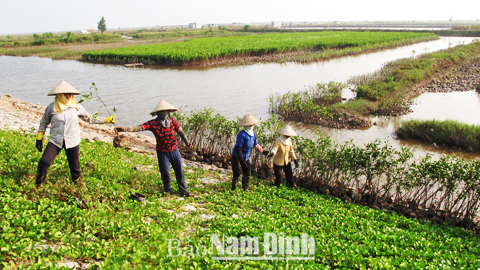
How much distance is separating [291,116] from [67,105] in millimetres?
12305

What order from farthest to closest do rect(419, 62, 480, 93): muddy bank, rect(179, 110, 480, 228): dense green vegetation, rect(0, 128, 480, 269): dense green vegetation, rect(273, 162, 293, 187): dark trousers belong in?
rect(419, 62, 480, 93): muddy bank → rect(273, 162, 293, 187): dark trousers → rect(179, 110, 480, 228): dense green vegetation → rect(0, 128, 480, 269): dense green vegetation

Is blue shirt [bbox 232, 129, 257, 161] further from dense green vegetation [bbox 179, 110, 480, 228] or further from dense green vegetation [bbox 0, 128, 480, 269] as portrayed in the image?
dense green vegetation [bbox 179, 110, 480, 228]

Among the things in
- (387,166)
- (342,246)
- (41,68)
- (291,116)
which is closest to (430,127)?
(291,116)

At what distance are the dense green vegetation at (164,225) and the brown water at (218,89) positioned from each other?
25.8 feet

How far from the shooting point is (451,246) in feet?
16.9

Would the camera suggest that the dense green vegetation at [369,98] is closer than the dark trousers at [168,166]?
No

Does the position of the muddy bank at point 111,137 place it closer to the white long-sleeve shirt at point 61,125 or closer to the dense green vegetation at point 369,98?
the white long-sleeve shirt at point 61,125

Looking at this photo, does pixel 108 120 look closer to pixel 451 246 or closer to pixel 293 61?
pixel 451 246

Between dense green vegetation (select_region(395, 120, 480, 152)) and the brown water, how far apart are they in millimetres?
551

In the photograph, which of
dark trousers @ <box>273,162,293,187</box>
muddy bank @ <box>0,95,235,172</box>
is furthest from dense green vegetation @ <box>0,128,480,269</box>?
muddy bank @ <box>0,95,235,172</box>

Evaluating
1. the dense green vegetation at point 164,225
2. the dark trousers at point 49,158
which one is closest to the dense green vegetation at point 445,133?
the dense green vegetation at point 164,225

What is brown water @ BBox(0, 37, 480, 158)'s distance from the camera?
1579cm

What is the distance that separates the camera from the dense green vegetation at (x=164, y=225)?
3.73 meters

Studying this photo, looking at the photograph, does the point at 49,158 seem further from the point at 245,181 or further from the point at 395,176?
the point at 395,176
